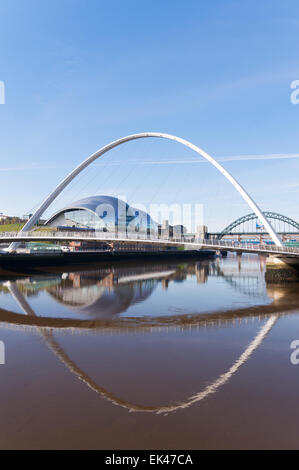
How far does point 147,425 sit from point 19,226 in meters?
82.6

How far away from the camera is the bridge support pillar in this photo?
108 feet

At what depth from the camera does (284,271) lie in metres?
33.1

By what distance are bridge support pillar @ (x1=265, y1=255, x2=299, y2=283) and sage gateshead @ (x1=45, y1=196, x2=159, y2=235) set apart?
48359 millimetres

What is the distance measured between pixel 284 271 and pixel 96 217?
57237 mm

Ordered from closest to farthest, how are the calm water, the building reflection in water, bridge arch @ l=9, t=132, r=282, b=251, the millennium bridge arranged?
the calm water, the building reflection in water, the millennium bridge, bridge arch @ l=9, t=132, r=282, b=251

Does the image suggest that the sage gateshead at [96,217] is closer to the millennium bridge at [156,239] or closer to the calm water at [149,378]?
the millennium bridge at [156,239]

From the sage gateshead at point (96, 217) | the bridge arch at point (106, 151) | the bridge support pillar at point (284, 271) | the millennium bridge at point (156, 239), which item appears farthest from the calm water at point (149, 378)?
the sage gateshead at point (96, 217)

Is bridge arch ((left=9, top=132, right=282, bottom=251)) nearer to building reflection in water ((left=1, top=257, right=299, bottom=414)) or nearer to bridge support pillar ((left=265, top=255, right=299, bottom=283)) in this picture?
bridge support pillar ((left=265, top=255, right=299, bottom=283))

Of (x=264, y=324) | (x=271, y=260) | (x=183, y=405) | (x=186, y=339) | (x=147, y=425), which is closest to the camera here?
(x=147, y=425)

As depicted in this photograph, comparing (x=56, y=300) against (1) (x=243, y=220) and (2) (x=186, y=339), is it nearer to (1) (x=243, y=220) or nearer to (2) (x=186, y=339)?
(2) (x=186, y=339)

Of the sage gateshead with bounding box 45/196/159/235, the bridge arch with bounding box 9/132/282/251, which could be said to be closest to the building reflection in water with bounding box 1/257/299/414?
the bridge arch with bounding box 9/132/282/251

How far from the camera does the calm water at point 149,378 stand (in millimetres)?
6660

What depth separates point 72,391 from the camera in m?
8.77
